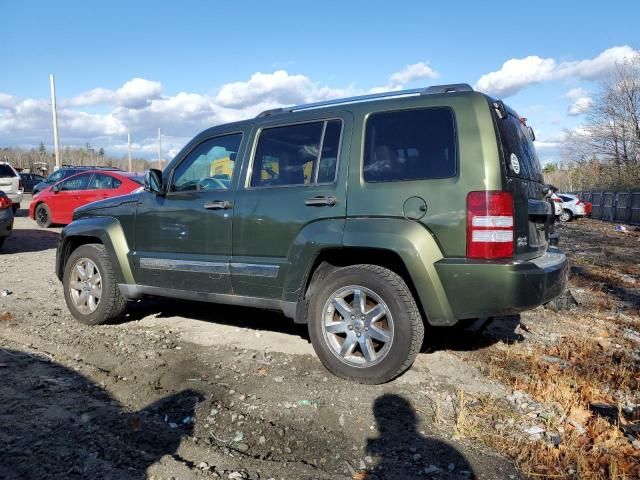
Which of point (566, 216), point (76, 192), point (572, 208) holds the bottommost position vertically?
point (566, 216)

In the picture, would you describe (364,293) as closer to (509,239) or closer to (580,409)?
(509,239)

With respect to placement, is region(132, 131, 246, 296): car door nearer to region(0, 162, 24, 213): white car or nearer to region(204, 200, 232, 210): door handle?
region(204, 200, 232, 210): door handle

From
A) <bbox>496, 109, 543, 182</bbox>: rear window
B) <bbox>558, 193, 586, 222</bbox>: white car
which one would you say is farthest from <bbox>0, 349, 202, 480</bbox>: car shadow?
<bbox>558, 193, 586, 222</bbox>: white car

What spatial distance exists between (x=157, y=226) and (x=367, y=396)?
8.52ft

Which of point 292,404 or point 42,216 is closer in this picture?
point 292,404

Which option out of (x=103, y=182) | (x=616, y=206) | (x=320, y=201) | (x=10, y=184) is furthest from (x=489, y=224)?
(x=616, y=206)

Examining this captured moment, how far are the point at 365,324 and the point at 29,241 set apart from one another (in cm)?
1018

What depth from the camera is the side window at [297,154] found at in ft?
13.1

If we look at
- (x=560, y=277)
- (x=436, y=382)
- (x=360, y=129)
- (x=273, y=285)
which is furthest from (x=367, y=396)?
(x=360, y=129)

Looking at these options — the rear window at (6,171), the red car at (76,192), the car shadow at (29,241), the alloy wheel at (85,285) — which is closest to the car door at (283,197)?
the alloy wheel at (85,285)

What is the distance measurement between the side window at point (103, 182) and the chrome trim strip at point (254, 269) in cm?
917

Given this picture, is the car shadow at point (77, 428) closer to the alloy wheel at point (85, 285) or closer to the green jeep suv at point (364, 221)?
the green jeep suv at point (364, 221)

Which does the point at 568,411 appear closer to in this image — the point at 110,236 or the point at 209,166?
the point at 209,166

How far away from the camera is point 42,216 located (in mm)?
13969
